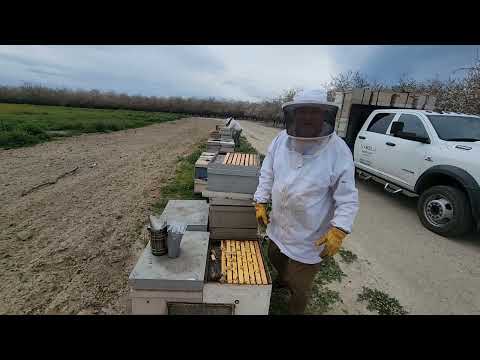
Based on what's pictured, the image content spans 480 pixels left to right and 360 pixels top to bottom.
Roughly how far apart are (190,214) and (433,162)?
13.8 ft

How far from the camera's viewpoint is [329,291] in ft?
9.86

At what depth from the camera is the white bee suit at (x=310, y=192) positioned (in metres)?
2.01

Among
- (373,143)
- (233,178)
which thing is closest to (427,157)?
(373,143)

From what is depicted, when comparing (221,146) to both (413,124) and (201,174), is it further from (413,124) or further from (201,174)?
(413,124)

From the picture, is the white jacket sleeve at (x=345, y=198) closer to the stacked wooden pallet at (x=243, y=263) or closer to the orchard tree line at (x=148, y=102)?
the stacked wooden pallet at (x=243, y=263)

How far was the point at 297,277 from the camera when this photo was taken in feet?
7.64

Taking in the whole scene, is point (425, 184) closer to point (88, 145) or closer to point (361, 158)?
point (361, 158)

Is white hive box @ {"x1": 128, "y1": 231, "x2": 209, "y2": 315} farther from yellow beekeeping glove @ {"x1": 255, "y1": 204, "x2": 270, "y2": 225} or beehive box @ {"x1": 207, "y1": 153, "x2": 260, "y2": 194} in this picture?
beehive box @ {"x1": 207, "y1": 153, "x2": 260, "y2": 194}

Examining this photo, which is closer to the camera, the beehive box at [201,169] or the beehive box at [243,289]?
the beehive box at [243,289]

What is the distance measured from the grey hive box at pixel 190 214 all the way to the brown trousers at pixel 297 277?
0.89 meters

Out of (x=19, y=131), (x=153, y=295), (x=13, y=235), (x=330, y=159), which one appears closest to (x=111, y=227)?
(x=13, y=235)

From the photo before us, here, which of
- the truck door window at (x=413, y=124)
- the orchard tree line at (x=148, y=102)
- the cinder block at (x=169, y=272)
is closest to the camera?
the cinder block at (x=169, y=272)

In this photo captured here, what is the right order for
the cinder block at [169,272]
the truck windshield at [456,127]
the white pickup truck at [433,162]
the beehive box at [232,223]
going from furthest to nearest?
the truck windshield at [456,127]
the white pickup truck at [433,162]
the beehive box at [232,223]
the cinder block at [169,272]

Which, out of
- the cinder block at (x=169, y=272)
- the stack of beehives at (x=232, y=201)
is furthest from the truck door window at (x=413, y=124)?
the cinder block at (x=169, y=272)
